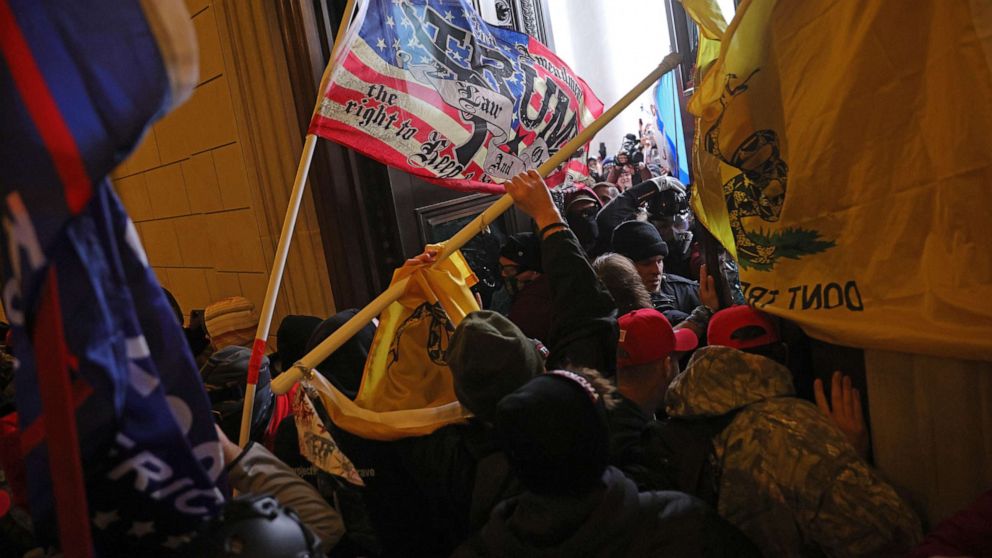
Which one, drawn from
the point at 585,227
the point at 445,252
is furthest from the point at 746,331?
the point at 585,227

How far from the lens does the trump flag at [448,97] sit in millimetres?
2730

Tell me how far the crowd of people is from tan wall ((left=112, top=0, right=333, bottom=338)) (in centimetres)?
191

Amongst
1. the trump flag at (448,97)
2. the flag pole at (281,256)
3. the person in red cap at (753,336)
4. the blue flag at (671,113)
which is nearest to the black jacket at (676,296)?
the blue flag at (671,113)

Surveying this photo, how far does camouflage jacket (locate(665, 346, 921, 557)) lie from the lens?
1516mm

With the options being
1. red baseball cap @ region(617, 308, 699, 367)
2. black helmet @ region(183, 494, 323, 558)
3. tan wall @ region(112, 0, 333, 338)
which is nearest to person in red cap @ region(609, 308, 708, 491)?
red baseball cap @ region(617, 308, 699, 367)

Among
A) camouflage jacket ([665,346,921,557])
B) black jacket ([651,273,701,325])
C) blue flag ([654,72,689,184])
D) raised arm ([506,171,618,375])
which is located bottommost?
camouflage jacket ([665,346,921,557])

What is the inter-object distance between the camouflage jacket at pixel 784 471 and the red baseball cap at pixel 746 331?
194 mm

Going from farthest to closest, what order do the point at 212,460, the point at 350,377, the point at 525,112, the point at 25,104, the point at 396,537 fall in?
1. the point at 525,112
2. the point at 350,377
3. the point at 396,537
4. the point at 212,460
5. the point at 25,104

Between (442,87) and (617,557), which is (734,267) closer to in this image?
(442,87)

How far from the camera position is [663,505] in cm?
147

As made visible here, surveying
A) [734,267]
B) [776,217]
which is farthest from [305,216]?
[776,217]

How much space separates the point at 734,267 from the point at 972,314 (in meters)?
1.24

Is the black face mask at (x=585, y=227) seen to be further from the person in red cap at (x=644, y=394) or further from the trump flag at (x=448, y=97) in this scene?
the person in red cap at (x=644, y=394)

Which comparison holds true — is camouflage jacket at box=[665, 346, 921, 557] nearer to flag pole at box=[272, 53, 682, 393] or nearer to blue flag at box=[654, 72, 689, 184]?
flag pole at box=[272, 53, 682, 393]
